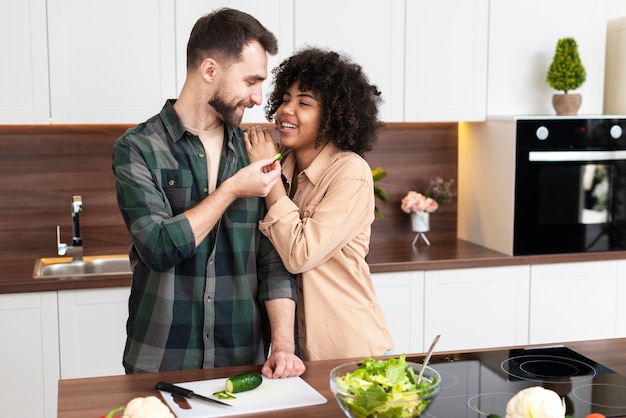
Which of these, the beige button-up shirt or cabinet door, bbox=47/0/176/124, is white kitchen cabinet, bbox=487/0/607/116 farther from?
the beige button-up shirt

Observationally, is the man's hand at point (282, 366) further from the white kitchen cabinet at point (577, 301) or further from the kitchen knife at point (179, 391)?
the white kitchen cabinet at point (577, 301)

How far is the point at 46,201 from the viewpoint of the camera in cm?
373

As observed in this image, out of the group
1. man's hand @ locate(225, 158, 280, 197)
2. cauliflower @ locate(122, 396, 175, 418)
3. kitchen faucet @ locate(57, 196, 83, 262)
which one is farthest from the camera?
kitchen faucet @ locate(57, 196, 83, 262)

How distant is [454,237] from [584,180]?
30.1 inches

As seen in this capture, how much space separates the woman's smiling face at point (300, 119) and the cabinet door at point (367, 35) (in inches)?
52.9

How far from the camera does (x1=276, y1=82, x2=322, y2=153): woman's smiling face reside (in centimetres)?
226

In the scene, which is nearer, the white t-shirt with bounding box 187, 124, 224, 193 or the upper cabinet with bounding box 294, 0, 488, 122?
the white t-shirt with bounding box 187, 124, 224, 193

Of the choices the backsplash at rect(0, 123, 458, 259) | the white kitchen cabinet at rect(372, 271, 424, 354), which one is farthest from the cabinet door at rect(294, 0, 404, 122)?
the backsplash at rect(0, 123, 458, 259)

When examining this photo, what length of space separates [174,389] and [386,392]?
1.71 feet

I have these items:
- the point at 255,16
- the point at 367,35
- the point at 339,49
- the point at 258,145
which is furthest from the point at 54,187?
the point at 258,145

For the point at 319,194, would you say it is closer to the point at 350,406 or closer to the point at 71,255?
the point at 350,406

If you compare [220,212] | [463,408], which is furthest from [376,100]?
[463,408]

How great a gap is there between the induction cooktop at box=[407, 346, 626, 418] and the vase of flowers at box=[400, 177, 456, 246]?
6.17ft

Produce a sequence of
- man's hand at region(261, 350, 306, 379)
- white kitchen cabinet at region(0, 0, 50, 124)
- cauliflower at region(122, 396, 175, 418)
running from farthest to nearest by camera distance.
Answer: white kitchen cabinet at region(0, 0, 50, 124)
man's hand at region(261, 350, 306, 379)
cauliflower at region(122, 396, 175, 418)
